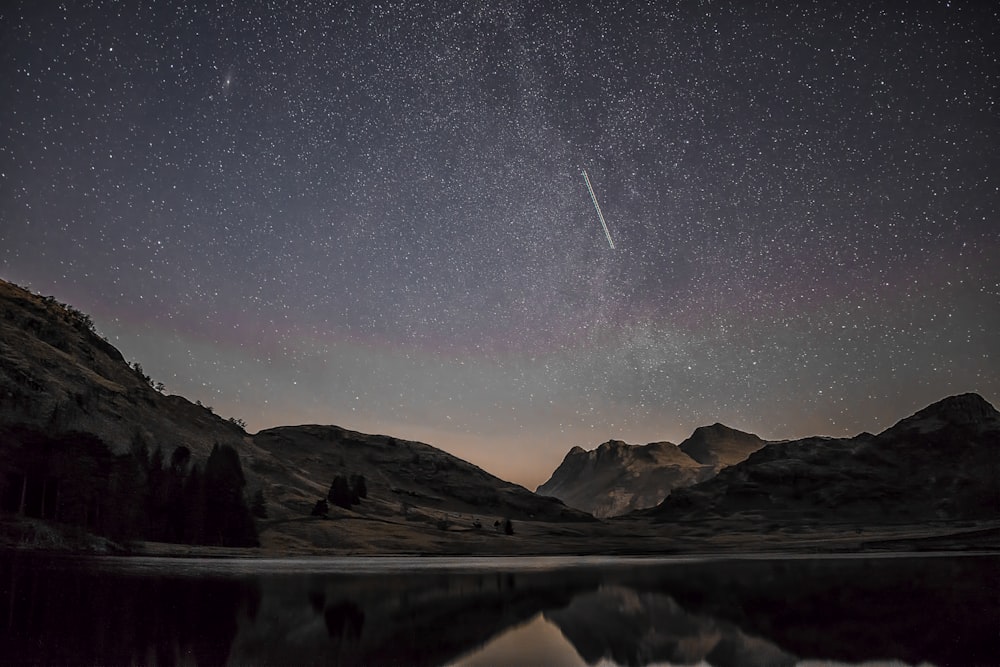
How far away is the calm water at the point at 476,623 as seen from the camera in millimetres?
27469

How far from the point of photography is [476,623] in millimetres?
38375

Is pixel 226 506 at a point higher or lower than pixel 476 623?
higher

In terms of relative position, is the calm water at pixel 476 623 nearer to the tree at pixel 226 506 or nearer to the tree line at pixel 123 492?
the tree line at pixel 123 492

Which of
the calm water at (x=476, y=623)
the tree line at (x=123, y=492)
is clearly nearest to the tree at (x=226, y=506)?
the tree line at (x=123, y=492)

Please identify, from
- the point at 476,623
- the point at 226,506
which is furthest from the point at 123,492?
the point at 476,623

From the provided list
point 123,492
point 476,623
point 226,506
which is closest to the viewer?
point 476,623

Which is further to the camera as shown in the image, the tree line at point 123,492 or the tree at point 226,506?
the tree at point 226,506

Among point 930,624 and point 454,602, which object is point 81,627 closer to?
point 454,602

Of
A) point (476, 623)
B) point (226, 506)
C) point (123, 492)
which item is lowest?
point (476, 623)

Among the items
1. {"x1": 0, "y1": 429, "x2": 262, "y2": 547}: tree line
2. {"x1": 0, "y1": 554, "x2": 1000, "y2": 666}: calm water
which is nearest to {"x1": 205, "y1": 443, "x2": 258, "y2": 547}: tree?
{"x1": 0, "y1": 429, "x2": 262, "y2": 547}: tree line

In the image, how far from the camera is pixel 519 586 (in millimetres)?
68125

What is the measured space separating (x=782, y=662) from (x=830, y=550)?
181962 mm

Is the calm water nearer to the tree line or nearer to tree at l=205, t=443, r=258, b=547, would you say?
the tree line

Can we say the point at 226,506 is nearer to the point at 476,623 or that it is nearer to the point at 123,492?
the point at 123,492
